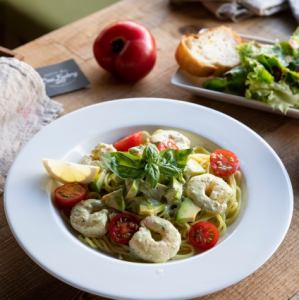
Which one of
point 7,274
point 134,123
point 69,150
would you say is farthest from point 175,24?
point 7,274

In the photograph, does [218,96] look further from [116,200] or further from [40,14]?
[40,14]

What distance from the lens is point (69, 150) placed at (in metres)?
1.97

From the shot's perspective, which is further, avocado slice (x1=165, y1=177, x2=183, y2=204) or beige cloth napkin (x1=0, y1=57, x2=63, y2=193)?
beige cloth napkin (x1=0, y1=57, x2=63, y2=193)

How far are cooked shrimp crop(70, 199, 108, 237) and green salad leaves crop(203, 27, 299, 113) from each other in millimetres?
878

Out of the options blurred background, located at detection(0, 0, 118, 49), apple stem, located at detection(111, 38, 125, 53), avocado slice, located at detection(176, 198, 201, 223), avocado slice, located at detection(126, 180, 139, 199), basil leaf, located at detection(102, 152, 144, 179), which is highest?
basil leaf, located at detection(102, 152, 144, 179)

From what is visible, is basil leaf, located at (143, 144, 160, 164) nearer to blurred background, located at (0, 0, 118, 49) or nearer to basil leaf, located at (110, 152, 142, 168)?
basil leaf, located at (110, 152, 142, 168)

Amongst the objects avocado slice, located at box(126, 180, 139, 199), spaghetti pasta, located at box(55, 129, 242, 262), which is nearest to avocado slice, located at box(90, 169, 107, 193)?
spaghetti pasta, located at box(55, 129, 242, 262)

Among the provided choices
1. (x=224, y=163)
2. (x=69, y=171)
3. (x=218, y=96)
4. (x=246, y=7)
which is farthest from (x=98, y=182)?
(x=246, y=7)

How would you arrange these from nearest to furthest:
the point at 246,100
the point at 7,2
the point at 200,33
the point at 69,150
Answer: the point at 69,150, the point at 246,100, the point at 200,33, the point at 7,2

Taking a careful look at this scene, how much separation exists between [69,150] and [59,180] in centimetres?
19

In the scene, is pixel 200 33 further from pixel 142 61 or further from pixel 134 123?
pixel 134 123

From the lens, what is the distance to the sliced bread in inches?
95.1

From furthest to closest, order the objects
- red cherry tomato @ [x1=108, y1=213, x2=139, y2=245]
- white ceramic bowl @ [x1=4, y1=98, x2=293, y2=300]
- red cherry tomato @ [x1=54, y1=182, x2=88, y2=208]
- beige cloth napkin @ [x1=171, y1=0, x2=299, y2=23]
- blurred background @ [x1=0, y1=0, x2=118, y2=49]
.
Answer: blurred background @ [x1=0, y1=0, x2=118, y2=49] → beige cloth napkin @ [x1=171, y1=0, x2=299, y2=23] → red cherry tomato @ [x1=54, y1=182, x2=88, y2=208] → red cherry tomato @ [x1=108, y1=213, x2=139, y2=245] → white ceramic bowl @ [x1=4, y1=98, x2=293, y2=300]

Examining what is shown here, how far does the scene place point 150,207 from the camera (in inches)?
65.7
